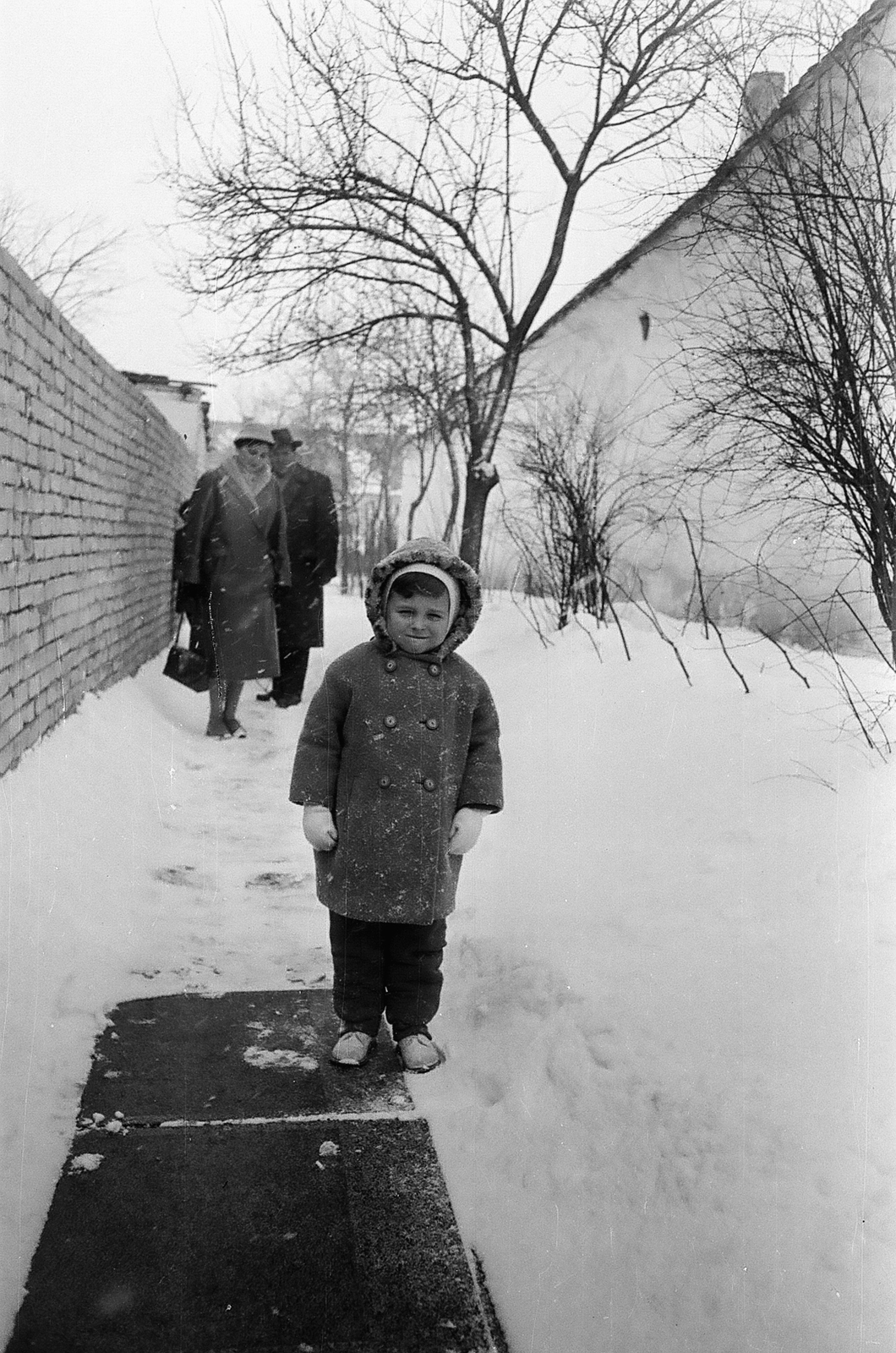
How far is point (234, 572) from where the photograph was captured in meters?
6.91

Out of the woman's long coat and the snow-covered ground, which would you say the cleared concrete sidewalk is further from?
the woman's long coat

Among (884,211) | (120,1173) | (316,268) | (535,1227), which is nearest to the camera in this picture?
(535,1227)

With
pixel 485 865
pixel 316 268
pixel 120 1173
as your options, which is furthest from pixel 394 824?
pixel 316 268

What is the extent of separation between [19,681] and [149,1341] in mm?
2800

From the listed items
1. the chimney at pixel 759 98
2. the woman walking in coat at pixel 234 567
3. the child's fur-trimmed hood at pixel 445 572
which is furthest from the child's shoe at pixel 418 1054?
the woman walking in coat at pixel 234 567

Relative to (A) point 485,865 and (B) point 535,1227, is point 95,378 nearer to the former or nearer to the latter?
(A) point 485,865

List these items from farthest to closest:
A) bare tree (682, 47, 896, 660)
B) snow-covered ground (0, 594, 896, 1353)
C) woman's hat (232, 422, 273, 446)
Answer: woman's hat (232, 422, 273, 446) → bare tree (682, 47, 896, 660) → snow-covered ground (0, 594, 896, 1353)

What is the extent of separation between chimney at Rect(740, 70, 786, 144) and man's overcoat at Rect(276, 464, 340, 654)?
3730 millimetres

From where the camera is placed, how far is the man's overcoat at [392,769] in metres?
2.81

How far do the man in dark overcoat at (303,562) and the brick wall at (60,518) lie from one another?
104 centimetres

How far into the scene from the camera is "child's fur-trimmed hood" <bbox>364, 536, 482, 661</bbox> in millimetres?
2818

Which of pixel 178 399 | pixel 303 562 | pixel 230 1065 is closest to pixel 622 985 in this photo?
pixel 230 1065

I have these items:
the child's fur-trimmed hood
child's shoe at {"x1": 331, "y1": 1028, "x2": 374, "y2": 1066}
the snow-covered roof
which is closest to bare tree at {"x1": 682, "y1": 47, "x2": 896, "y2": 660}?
the snow-covered roof

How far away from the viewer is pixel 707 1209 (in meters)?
1.98
